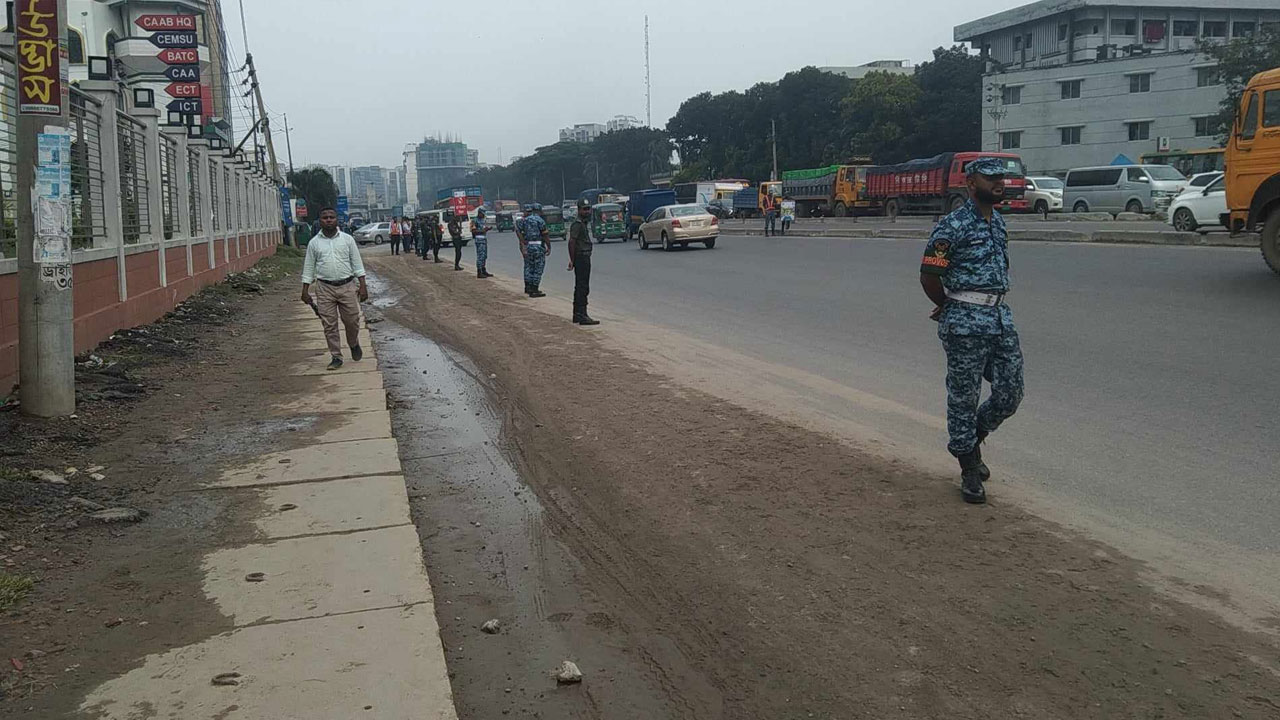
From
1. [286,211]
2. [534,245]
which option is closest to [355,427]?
[534,245]

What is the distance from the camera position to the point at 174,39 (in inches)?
1522

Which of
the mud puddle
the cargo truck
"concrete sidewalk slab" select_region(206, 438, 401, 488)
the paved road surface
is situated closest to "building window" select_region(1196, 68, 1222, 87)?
the cargo truck

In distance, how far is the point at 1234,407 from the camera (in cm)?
714

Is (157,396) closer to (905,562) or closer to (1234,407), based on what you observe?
(905,562)

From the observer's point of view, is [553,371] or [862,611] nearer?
[862,611]

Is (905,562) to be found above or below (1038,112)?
below

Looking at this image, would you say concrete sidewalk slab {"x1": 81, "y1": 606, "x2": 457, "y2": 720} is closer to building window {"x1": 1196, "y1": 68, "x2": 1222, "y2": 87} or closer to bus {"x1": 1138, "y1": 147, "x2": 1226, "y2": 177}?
bus {"x1": 1138, "y1": 147, "x2": 1226, "y2": 177}

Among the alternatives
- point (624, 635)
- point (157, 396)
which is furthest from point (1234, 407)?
point (157, 396)

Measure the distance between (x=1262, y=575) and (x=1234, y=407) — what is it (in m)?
3.53

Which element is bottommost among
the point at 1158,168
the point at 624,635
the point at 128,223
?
the point at 624,635

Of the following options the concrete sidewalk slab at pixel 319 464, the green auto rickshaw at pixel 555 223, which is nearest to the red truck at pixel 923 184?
the green auto rickshaw at pixel 555 223

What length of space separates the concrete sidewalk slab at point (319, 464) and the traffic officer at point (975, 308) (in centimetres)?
327

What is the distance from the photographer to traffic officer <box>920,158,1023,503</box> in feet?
16.4

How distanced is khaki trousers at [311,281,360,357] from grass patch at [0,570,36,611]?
6035 millimetres
